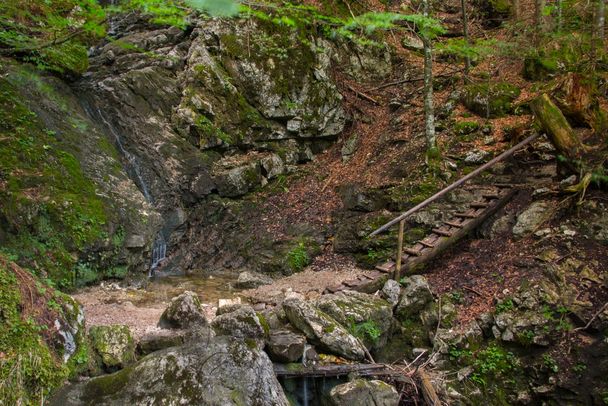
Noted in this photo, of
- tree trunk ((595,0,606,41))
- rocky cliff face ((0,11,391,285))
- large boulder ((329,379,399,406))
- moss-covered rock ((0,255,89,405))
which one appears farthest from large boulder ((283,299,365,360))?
tree trunk ((595,0,606,41))

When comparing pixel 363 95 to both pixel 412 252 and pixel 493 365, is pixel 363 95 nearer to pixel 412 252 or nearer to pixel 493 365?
pixel 412 252

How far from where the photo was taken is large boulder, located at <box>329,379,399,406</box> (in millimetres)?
4883

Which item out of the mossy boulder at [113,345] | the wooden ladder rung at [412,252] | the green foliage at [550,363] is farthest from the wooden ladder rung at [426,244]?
the mossy boulder at [113,345]

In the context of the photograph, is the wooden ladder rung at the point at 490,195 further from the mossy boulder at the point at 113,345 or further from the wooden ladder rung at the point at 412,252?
the mossy boulder at the point at 113,345

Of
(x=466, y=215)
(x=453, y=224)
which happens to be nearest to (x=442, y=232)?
(x=453, y=224)

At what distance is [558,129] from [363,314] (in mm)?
5113

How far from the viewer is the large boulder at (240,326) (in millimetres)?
5258

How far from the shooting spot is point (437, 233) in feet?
27.3

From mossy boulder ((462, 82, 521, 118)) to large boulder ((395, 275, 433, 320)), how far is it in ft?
19.9

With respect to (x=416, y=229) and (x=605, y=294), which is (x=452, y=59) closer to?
(x=416, y=229)

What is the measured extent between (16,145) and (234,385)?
6346 mm

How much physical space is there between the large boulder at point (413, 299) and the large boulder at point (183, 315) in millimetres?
3432

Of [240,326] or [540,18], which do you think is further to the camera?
[540,18]

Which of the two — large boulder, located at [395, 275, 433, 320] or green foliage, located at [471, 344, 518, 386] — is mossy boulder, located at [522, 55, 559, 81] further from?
green foliage, located at [471, 344, 518, 386]
